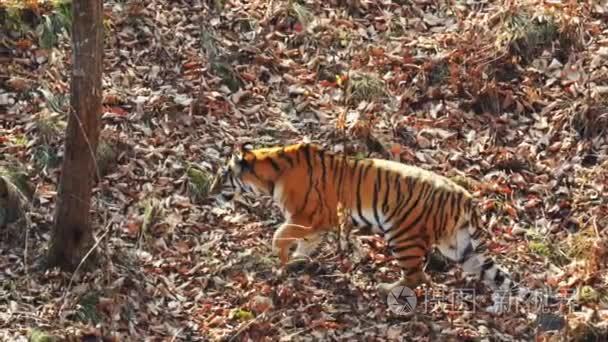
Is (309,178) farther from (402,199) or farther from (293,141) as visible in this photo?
(293,141)

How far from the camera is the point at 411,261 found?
7312mm

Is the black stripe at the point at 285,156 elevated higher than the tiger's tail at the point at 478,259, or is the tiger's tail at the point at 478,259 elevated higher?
the black stripe at the point at 285,156

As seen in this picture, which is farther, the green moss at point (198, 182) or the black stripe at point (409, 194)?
the green moss at point (198, 182)

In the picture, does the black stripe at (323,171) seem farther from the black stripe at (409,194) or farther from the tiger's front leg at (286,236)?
the black stripe at (409,194)

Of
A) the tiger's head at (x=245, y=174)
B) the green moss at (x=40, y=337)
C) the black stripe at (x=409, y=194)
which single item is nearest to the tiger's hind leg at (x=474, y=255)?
the black stripe at (x=409, y=194)

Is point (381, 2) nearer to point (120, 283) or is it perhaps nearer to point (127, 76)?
point (127, 76)

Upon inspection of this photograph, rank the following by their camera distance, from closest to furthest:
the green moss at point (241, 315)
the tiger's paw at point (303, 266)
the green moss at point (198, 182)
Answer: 1. the green moss at point (241, 315)
2. the tiger's paw at point (303, 266)
3. the green moss at point (198, 182)

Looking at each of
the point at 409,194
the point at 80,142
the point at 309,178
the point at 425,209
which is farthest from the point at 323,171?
the point at 80,142

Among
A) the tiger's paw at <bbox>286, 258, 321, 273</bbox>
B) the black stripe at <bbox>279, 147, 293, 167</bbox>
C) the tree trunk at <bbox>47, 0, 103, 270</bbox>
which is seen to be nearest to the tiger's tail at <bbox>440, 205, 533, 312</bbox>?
the tiger's paw at <bbox>286, 258, 321, 273</bbox>

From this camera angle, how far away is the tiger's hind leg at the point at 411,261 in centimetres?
731

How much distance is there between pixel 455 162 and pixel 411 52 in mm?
1549

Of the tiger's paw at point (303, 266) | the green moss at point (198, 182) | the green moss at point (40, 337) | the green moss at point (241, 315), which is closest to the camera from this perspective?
the green moss at point (40, 337)

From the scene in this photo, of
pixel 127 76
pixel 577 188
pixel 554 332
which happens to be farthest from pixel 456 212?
pixel 127 76

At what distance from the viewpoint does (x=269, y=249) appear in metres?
7.73
